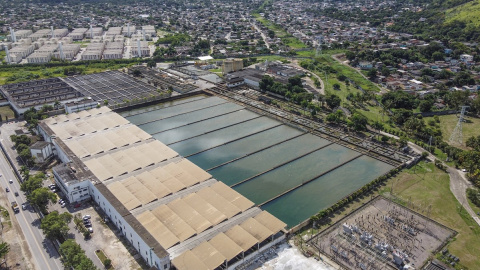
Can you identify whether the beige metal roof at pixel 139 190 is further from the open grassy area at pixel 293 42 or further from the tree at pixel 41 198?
the open grassy area at pixel 293 42

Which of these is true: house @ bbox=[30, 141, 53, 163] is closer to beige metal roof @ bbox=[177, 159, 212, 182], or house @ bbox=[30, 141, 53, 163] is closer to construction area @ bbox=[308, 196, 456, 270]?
beige metal roof @ bbox=[177, 159, 212, 182]

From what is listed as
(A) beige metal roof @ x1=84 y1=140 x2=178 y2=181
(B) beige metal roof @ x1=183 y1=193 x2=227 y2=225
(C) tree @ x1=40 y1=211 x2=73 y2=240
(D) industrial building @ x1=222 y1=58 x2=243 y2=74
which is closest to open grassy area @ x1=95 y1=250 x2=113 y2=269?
(C) tree @ x1=40 y1=211 x2=73 y2=240

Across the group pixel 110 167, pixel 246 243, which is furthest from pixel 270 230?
pixel 110 167

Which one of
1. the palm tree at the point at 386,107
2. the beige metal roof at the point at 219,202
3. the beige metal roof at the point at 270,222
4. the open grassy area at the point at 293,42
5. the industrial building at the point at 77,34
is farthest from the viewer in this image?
the industrial building at the point at 77,34

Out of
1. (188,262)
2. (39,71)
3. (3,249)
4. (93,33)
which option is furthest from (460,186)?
(93,33)

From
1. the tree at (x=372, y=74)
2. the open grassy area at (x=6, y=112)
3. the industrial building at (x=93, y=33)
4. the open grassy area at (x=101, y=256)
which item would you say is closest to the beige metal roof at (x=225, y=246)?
the open grassy area at (x=101, y=256)
